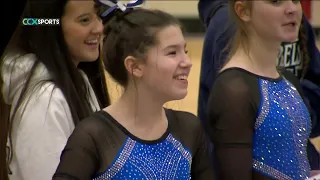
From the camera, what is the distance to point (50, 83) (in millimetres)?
1526

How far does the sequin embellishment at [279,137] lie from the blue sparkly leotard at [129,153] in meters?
0.15

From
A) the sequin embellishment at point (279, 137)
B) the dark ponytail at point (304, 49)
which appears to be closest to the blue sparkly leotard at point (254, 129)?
the sequin embellishment at point (279, 137)

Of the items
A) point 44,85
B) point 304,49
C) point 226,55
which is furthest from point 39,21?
point 304,49

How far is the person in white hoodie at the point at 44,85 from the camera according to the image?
1483mm

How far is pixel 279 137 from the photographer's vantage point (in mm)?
1517

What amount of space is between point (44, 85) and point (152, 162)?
1.12 feet

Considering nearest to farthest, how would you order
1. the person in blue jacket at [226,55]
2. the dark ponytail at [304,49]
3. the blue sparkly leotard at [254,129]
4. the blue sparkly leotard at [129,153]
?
the blue sparkly leotard at [129,153] → the blue sparkly leotard at [254,129] → the person in blue jacket at [226,55] → the dark ponytail at [304,49]

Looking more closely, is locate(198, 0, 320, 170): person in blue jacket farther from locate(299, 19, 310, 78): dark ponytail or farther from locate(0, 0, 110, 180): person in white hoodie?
locate(0, 0, 110, 180): person in white hoodie

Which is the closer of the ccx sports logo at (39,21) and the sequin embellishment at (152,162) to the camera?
the sequin embellishment at (152,162)

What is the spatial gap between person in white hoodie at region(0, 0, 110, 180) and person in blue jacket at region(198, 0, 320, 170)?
15.8 inches

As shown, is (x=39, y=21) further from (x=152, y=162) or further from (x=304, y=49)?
(x=304, y=49)

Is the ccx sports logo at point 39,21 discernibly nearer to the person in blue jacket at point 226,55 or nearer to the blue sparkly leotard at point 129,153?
the blue sparkly leotard at point 129,153

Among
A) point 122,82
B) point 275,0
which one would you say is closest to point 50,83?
point 122,82

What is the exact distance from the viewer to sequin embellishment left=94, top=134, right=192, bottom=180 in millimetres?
1335
